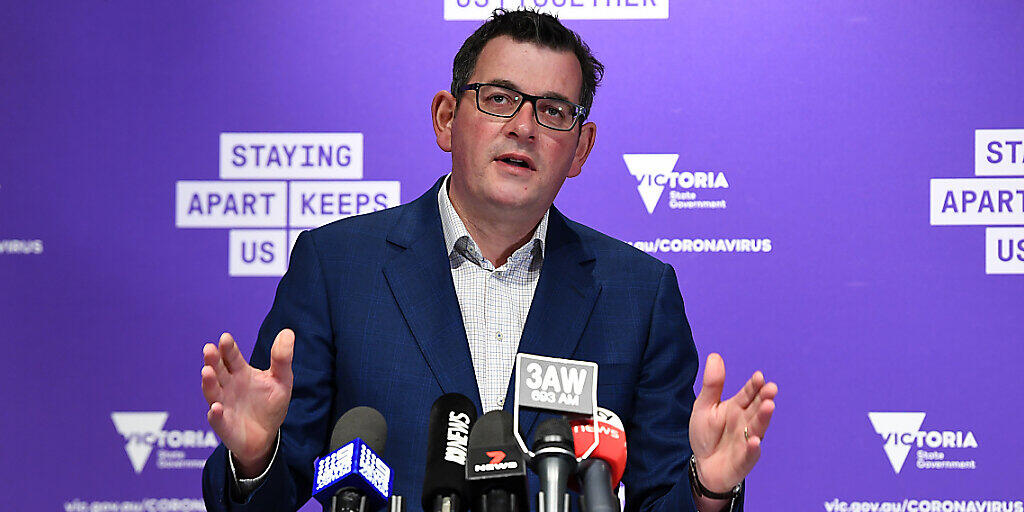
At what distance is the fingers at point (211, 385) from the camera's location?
1.35m

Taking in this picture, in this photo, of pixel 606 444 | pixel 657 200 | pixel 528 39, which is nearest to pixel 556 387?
pixel 606 444

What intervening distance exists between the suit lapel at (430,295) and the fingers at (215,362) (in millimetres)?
615

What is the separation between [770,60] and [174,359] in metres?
2.24

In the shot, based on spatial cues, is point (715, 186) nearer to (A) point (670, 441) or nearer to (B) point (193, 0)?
(A) point (670, 441)

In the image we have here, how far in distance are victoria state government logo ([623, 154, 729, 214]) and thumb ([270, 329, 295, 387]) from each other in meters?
2.03

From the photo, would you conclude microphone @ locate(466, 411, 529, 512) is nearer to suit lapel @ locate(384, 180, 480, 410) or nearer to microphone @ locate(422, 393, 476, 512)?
microphone @ locate(422, 393, 476, 512)

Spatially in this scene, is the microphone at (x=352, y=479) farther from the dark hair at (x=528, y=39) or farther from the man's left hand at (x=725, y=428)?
the dark hair at (x=528, y=39)

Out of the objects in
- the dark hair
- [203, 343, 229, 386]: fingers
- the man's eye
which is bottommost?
[203, 343, 229, 386]: fingers

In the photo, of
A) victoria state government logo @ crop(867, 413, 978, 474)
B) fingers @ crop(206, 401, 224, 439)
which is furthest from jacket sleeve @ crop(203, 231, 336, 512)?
victoria state government logo @ crop(867, 413, 978, 474)

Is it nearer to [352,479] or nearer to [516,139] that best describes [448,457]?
[352,479]

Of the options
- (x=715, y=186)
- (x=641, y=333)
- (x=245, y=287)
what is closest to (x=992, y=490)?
(x=715, y=186)

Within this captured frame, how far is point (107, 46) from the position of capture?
337 cm

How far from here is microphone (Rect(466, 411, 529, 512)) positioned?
1.09m

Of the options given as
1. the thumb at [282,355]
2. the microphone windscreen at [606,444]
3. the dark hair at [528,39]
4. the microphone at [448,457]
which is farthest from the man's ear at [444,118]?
the microphone windscreen at [606,444]
